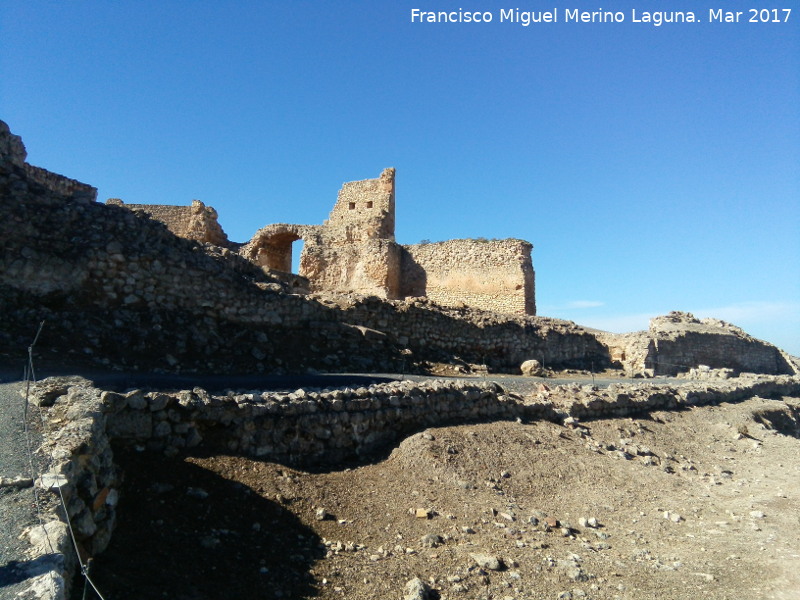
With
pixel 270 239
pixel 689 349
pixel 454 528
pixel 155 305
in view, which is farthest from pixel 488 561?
pixel 689 349

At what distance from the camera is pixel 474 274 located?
27.1 metres

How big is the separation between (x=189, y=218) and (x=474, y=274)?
1410 centimetres

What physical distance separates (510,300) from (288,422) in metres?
20.6

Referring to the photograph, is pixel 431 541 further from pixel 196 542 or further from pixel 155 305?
pixel 155 305

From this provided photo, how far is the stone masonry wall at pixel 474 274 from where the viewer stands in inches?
1030

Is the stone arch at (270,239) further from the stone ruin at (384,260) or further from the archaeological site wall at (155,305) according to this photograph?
the archaeological site wall at (155,305)

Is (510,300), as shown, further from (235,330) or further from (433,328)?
(235,330)

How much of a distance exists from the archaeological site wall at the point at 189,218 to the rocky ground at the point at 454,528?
19930mm

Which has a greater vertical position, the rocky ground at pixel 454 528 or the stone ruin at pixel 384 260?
the stone ruin at pixel 384 260

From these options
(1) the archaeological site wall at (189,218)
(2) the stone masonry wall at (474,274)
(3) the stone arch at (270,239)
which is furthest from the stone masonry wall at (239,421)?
(3) the stone arch at (270,239)

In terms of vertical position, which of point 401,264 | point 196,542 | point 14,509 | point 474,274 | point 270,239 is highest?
point 270,239

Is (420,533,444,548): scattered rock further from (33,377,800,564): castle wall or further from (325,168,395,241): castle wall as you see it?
(325,168,395,241): castle wall

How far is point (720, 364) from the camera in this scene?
2833cm

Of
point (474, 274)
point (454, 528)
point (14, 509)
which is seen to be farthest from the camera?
point (474, 274)
